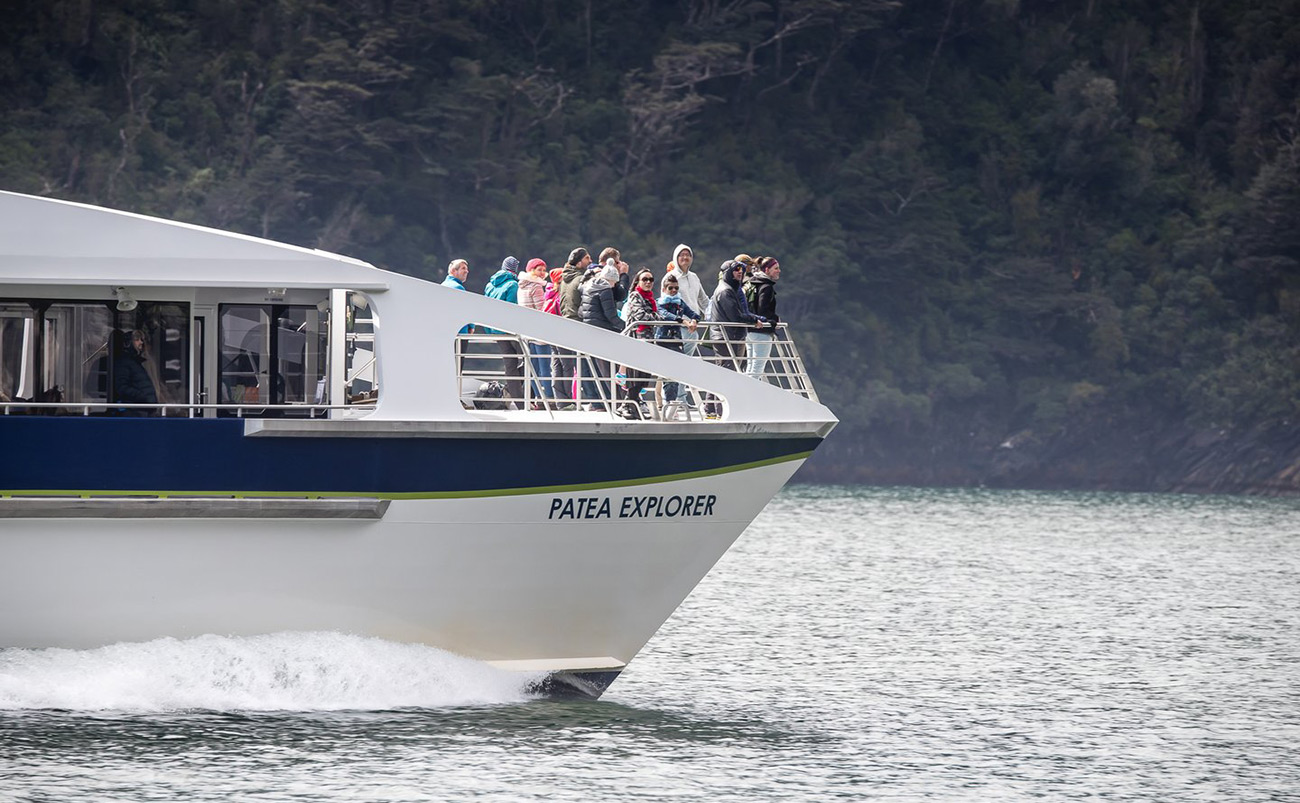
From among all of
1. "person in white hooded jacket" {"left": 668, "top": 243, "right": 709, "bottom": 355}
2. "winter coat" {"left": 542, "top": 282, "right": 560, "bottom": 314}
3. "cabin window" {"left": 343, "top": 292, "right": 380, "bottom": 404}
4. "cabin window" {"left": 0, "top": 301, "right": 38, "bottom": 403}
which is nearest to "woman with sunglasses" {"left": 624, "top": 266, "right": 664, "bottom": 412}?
"person in white hooded jacket" {"left": 668, "top": 243, "right": 709, "bottom": 355}

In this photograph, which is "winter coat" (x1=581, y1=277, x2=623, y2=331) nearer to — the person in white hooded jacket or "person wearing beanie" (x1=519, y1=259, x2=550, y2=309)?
the person in white hooded jacket

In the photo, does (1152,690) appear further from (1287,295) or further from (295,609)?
(1287,295)

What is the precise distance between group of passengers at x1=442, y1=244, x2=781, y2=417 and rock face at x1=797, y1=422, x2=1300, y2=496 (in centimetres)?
5326

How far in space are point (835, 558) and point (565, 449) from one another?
2076 cm

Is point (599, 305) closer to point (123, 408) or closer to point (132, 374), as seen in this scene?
point (132, 374)

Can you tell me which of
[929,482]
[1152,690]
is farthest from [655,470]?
[929,482]

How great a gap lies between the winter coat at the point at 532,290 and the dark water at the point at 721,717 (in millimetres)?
4121

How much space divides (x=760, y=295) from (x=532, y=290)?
7.86 feet

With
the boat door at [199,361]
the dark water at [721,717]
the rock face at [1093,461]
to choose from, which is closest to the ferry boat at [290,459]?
the boat door at [199,361]

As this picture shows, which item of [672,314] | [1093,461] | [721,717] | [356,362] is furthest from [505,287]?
[1093,461]

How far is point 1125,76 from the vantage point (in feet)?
268

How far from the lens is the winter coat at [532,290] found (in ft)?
64.3

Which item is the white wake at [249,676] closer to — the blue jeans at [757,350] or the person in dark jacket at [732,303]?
the blue jeans at [757,350]

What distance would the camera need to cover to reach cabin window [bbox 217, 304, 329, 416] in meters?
16.6
